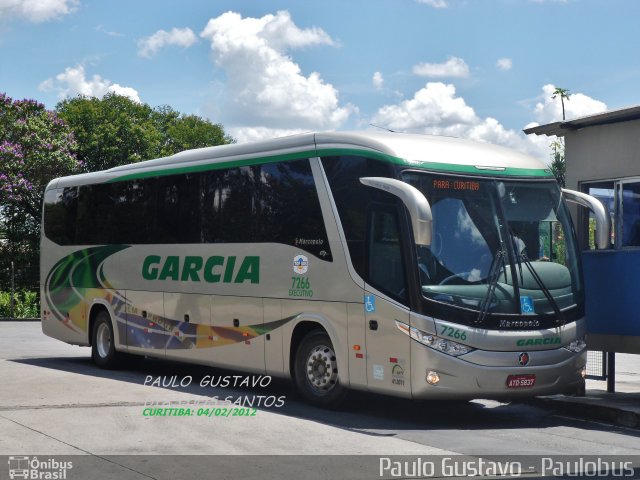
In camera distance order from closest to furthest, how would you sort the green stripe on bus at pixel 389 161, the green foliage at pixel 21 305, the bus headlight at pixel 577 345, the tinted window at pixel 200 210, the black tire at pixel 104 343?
1. the green stripe on bus at pixel 389 161
2. the bus headlight at pixel 577 345
3. the tinted window at pixel 200 210
4. the black tire at pixel 104 343
5. the green foliage at pixel 21 305

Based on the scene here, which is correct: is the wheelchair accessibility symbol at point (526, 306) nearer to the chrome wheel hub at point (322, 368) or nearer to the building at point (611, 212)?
the building at point (611, 212)

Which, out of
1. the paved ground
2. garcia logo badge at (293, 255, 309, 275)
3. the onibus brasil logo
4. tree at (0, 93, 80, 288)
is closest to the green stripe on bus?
garcia logo badge at (293, 255, 309, 275)

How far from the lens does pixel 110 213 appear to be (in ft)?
58.6

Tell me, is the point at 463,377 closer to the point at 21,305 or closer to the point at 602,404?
the point at 602,404

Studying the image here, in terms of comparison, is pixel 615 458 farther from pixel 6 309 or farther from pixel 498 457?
pixel 6 309

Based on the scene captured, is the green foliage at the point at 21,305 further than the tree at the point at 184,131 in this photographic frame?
No

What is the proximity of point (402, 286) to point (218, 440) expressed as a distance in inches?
112

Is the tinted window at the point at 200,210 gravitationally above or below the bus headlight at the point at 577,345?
above

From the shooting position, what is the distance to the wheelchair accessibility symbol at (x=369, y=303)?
39.1 feet

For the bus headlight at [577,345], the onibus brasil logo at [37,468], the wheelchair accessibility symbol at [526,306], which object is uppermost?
the wheelchair accessibility symbol at [526,306]

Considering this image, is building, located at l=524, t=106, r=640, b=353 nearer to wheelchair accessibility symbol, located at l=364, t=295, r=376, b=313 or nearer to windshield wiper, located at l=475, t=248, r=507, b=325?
windshield wiper, located at l=475, t=248, r=507, b=325

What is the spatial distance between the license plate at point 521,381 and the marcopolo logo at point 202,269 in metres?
4.02

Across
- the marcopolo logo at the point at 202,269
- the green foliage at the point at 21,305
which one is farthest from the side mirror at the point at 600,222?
the green foliage at the point at 21,305

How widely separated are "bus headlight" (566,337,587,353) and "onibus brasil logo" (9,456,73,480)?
623 cm
